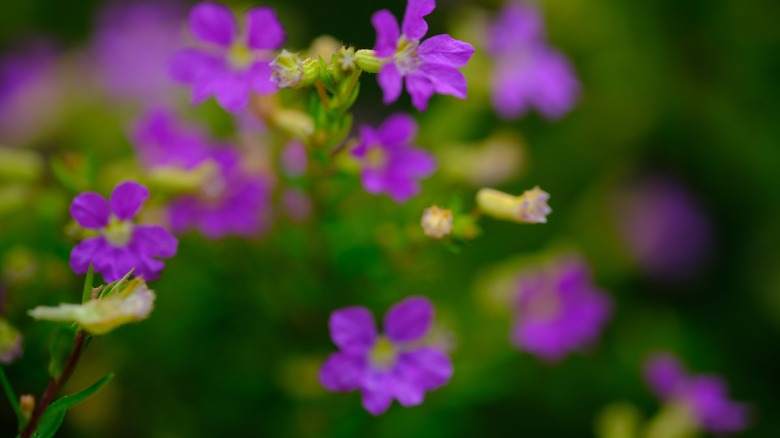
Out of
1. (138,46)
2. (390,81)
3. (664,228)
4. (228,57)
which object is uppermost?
(390,81)

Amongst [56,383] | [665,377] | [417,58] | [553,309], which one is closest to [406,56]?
[417,58]

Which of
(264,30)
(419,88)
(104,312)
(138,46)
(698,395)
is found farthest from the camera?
(138,46)

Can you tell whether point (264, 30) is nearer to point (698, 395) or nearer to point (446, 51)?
point (446, 51)

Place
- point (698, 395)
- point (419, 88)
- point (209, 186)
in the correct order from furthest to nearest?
point (698, 395), point (209, 186), point (419, 88)

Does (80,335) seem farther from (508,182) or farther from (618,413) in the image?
(508,182)

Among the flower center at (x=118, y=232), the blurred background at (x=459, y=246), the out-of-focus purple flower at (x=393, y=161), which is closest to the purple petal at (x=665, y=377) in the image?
the blurred background at (x=459, y=246)

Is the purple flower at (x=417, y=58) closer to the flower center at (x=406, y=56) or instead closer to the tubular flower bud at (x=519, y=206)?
the flower center at (x=406, y=56)

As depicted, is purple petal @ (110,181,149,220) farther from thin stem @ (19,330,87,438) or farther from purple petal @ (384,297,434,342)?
purple petal @ (384,297,434,342)
